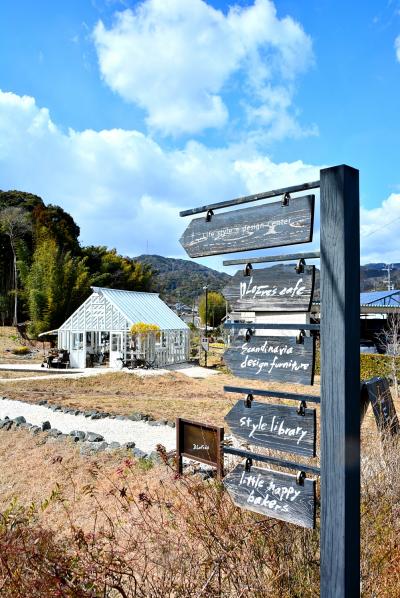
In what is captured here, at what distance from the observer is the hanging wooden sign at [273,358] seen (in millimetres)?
2037

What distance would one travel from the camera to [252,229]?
2.28 metres

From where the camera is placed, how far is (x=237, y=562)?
209 cm

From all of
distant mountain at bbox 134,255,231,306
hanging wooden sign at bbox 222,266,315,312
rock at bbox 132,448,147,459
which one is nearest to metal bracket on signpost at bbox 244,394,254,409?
hanging wooden sign at bbox 222,266,315,312

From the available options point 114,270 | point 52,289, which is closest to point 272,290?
point 52,289

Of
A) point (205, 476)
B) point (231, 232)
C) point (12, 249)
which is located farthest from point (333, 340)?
point (12, 249)

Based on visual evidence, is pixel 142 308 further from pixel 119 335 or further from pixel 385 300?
pixel 385 300

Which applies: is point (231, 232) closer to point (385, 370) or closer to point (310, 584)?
point (310, 584)

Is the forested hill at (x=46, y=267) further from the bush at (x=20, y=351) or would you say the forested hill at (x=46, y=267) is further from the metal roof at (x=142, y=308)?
the metal roof at (x=142, y=308)

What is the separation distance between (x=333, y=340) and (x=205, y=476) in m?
3.36

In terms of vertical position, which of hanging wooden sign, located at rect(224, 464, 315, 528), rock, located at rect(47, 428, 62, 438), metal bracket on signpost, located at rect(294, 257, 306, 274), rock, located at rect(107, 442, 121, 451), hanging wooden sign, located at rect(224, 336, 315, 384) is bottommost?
rock, located at rect(107, 442, 121, 451)

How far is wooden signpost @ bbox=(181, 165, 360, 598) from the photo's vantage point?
5.87 ft

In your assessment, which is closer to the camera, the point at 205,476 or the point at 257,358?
the point at 257,358

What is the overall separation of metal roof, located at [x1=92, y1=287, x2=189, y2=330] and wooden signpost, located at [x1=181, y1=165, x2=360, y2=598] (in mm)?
16589

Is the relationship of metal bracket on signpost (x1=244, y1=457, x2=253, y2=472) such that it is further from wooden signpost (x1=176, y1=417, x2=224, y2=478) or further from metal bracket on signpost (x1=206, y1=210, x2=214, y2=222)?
wooden signpost (x1=176, y1=417, x2=224, y2=478)
